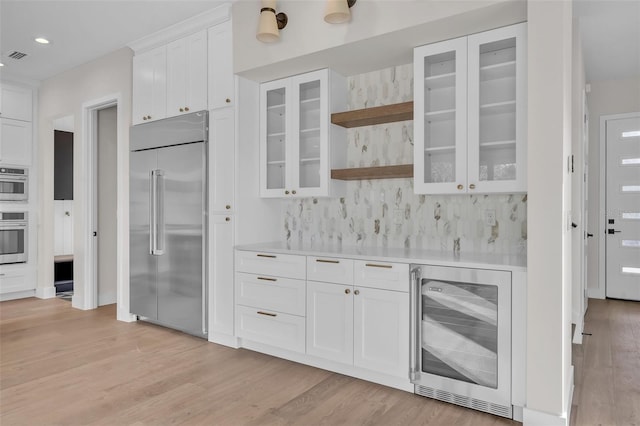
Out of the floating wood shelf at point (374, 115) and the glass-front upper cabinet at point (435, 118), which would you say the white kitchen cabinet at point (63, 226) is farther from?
the glass-front upper cabinet at point (435, 118)

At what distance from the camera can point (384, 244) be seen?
133 inches

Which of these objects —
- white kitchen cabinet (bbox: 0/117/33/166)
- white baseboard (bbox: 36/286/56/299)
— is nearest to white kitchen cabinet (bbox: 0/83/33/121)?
white kitchen cabinet (bbox: 0/117/33/166)

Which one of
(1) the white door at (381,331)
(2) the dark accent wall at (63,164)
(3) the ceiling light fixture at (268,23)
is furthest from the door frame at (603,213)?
(2) the dark accent wall at (63,164)

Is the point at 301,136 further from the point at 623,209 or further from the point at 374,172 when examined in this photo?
the point at 623,209

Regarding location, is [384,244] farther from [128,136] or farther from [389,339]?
[128,136]

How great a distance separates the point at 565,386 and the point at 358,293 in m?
1.25

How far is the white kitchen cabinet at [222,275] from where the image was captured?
139 inches

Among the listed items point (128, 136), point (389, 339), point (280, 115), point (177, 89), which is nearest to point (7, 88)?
point (128, 136)

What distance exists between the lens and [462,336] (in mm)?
2467

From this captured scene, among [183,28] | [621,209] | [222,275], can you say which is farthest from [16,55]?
[621,209]

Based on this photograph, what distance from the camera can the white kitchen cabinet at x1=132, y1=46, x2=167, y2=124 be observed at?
158 inches

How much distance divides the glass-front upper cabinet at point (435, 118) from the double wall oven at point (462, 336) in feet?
2.11

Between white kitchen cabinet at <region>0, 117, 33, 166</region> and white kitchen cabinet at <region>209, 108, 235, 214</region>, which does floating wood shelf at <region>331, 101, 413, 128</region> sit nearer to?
white kitchen cabinet at <region>209, 108, 235, 214</region>

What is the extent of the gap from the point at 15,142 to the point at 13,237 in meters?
1.21
